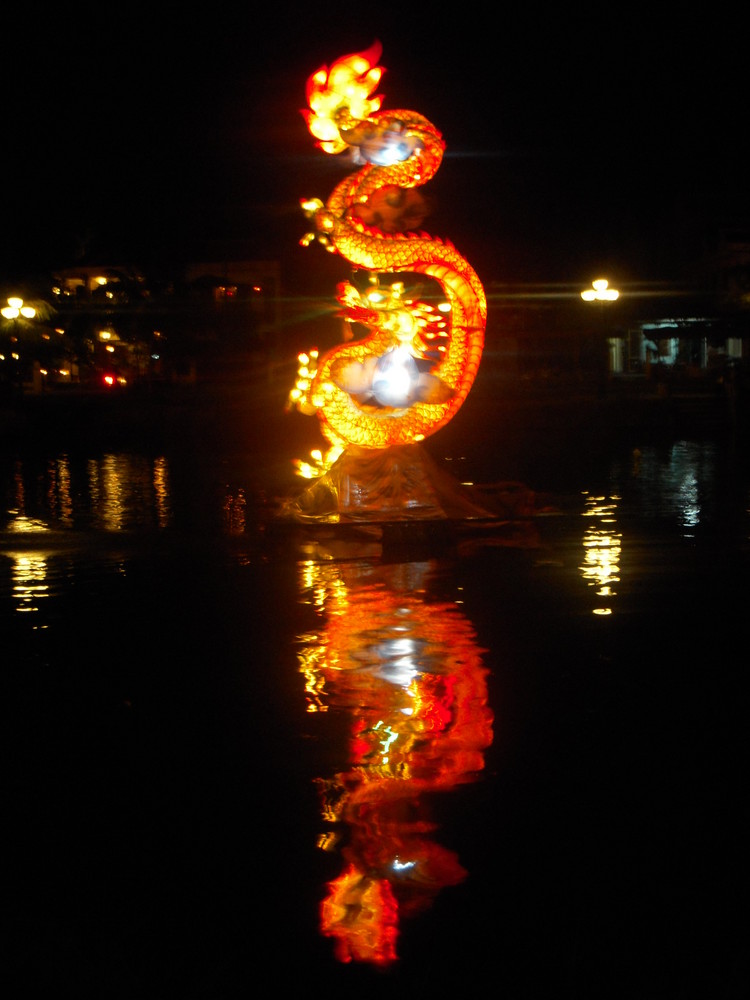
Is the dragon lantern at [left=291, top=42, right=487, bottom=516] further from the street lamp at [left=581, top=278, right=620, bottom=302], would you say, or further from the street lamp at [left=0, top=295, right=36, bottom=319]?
the street lamp at [left=0, top=295, right=36, bottom=319]

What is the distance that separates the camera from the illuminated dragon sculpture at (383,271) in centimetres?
1143

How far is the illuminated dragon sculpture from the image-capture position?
1143 cm

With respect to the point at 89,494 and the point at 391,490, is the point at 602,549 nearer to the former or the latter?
the point at 391,490

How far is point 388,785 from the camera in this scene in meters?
4.90

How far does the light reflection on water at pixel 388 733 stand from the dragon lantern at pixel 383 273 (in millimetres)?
2569

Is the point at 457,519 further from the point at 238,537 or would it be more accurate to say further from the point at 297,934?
the point at 297,934

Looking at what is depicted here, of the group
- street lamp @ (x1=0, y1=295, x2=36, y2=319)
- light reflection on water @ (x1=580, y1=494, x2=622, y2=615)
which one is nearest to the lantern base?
light reflection on water @ (x1=580, y1=494, x2=622, y2=615)

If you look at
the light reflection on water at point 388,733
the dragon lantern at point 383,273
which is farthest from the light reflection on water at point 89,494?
the light reflection on water at point 388,733

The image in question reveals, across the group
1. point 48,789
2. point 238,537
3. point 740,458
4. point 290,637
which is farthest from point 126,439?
point 48,789

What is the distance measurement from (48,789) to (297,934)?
5.86ft

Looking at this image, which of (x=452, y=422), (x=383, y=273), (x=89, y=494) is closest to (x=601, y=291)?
(x=452, y=422)

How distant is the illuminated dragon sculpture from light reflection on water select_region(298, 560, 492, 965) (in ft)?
8.41

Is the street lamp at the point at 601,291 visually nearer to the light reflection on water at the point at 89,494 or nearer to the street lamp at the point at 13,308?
the light reflection on water at the point at 89,494

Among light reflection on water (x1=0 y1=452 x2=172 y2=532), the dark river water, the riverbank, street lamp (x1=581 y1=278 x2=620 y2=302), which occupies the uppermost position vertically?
street lamp (x1=581 y1=278 x2=620 y2=302)
